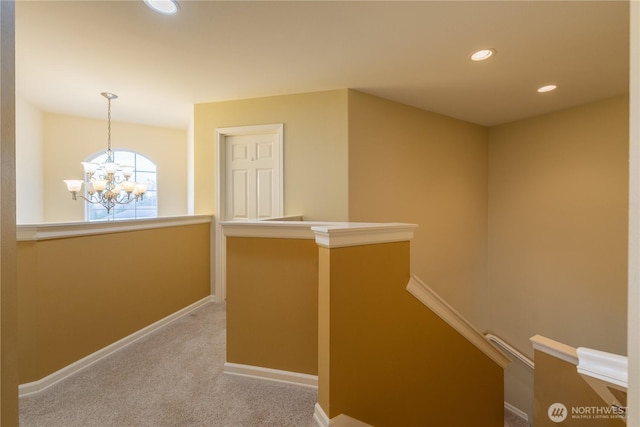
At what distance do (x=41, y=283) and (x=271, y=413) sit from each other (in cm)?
171

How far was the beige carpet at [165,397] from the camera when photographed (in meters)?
1.58

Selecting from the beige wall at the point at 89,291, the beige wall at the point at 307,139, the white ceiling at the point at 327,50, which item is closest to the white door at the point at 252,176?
the beige wall at the point at 307,139

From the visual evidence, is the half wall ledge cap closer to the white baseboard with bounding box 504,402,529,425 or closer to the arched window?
the white baseboard with bounding box 504,402,529,425

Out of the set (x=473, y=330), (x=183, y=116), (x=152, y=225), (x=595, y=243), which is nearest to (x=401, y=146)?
(x=473, y=330)

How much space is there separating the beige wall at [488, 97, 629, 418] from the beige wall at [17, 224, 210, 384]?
4.62 metres

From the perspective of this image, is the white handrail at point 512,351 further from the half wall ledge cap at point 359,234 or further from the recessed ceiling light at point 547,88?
the half wall ledge cap at point 359,234

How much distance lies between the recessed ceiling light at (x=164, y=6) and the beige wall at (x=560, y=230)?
456 centimetres

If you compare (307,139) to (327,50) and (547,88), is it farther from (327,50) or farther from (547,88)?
(547,88)

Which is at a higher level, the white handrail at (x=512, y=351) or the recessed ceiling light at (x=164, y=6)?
the recessed ceiling light at (x=164, y=6)

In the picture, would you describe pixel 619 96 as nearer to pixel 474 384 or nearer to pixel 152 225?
pixel 474 384

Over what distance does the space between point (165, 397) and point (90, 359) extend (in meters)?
0.82

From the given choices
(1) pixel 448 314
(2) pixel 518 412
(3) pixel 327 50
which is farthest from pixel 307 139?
(2) pixel 518 412

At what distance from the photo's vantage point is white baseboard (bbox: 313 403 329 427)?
144cm

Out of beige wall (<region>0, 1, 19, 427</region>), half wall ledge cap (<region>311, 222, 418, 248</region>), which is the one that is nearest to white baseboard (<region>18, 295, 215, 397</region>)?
beige wall (<region>0, 1, 19, 427</region>)
